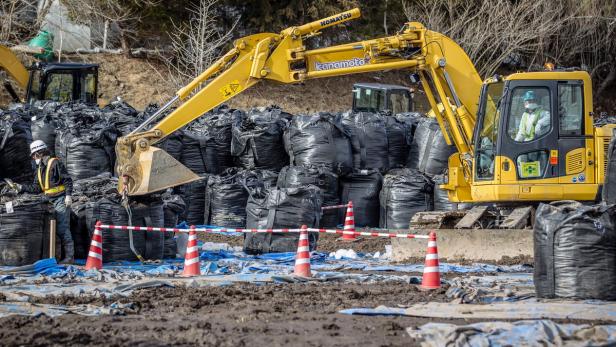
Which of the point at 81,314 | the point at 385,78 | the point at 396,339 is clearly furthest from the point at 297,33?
the point at 385,78

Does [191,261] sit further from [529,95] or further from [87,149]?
[87,149]

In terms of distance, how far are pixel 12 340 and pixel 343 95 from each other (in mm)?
27278

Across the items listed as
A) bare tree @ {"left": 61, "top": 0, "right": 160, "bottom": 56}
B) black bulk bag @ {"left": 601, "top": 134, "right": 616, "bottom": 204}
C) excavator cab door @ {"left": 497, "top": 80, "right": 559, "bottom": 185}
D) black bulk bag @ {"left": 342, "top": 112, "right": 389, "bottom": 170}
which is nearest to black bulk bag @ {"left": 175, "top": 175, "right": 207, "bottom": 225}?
black bulk bag @ {"left": 342, "top": 112, "right": 389, "bottom": 170}

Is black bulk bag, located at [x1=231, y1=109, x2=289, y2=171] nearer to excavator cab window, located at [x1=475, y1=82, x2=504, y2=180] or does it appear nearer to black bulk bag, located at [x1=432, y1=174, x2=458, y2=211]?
black bulk bag, located at [x1=432, y1=174, x2=458, y2=211]

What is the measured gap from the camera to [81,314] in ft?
27.5

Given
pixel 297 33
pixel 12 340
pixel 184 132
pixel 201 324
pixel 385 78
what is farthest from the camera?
pixel 385 78

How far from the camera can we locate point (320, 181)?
17.5 meters

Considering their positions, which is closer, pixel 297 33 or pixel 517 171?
pixel 517 171

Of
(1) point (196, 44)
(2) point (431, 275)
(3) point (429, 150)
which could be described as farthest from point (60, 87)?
(2) point (431, 275)

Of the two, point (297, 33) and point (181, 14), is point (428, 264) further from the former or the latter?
point (181, 14)

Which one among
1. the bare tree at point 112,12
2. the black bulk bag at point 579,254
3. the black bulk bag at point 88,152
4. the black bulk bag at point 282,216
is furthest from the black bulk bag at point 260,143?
the bare tree at point 112,12

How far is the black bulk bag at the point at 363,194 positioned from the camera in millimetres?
18264

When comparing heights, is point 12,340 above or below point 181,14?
below

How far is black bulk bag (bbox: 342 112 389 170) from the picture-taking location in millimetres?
18812
